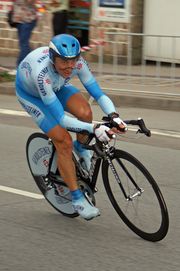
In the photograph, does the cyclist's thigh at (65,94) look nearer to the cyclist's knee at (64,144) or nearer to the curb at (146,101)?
the cyclist's knee at (64,144)

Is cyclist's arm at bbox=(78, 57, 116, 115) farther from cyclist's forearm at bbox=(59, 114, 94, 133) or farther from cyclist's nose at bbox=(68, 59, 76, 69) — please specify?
cyclist's forearm at bbox=(59, 114, 94, 133)

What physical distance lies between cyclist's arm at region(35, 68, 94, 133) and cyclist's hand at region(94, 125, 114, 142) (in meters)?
0.16

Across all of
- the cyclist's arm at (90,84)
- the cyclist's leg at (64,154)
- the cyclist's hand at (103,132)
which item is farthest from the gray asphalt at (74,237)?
the cyclist's arm at (90,84)

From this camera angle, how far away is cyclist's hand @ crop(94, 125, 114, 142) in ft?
17.4

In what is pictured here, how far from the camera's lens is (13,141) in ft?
31.2

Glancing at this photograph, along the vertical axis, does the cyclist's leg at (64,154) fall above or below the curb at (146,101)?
above

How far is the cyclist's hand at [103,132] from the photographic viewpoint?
530 cm

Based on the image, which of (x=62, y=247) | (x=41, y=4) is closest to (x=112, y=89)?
(x=41, y=4)

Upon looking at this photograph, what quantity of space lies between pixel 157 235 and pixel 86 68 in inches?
56.1

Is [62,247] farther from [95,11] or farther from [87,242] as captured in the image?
[95,11]

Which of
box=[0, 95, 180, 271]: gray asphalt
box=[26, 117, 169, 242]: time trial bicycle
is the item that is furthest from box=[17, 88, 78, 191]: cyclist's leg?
box=[0, 95, 180, 271]: gray asphalt

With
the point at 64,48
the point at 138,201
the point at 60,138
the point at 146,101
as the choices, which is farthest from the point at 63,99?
the point at 146,101

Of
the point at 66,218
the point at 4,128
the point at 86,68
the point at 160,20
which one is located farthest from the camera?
the point at 160,20

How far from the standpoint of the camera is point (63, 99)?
5.98 metres
